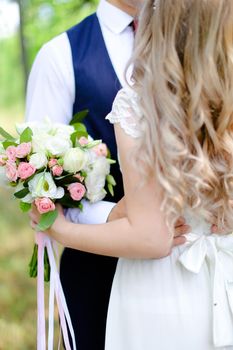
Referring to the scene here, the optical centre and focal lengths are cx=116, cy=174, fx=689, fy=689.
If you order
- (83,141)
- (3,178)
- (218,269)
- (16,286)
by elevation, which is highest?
(83,141)

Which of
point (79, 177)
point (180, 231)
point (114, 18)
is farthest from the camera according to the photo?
point (114, 18)

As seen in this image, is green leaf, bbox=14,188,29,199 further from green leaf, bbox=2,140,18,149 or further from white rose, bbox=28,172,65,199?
green leaf, bbox=2,140,18,149

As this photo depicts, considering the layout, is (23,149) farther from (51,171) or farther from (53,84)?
(53,84)

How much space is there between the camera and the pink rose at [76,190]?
2.17 meters

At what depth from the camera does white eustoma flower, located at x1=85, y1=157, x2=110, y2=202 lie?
2.23 metres

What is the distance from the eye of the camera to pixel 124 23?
2475 millimetres

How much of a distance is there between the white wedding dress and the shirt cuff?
0.76 feet

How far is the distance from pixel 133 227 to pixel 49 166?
1.33 feet

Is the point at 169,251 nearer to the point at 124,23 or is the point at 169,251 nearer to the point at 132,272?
the point at 132,272

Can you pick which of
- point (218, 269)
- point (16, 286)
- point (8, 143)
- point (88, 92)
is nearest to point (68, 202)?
point (8, 143)

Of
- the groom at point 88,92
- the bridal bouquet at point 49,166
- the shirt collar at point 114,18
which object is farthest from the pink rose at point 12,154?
the shirt collar at point 114,18

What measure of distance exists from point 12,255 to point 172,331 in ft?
14.5

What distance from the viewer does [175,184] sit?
5.79 feet

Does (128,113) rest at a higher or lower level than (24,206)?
higher
